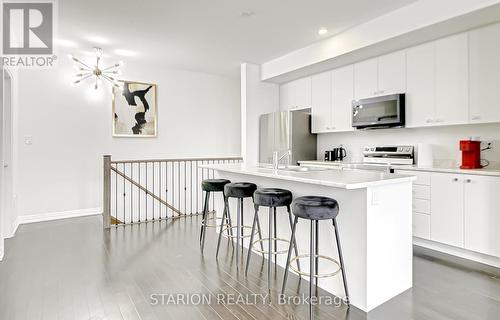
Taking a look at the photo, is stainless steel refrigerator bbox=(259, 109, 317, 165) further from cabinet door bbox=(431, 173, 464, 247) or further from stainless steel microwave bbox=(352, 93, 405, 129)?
cabinet door bbox=(431, 173, 464, 247)

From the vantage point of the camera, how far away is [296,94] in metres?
5.61

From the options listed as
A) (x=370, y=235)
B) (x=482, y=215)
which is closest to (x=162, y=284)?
(x=370, y=235)

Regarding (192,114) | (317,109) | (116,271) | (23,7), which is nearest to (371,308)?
(116,271)

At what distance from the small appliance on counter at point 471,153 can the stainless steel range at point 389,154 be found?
0.65 m

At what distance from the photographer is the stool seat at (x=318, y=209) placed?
2.14 m

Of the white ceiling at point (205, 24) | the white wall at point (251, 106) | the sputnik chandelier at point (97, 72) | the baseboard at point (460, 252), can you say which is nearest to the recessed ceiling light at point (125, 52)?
the white ceiling at point (205, 24)

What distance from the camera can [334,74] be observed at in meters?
4.85

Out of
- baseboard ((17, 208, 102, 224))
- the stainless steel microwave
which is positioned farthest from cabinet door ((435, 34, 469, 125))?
baseboard ((17, 208, 102, 224))

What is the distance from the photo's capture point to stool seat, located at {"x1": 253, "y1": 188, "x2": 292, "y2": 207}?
255 centimetres

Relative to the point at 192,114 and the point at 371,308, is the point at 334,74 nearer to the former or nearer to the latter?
the point at 192,114

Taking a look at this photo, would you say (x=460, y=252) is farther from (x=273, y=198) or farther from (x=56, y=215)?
(x=56, y=215)

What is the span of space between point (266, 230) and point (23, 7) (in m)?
3.73

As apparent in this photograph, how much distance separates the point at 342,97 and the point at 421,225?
221 cm

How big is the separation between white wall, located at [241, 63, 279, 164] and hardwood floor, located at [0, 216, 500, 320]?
7.36ft
